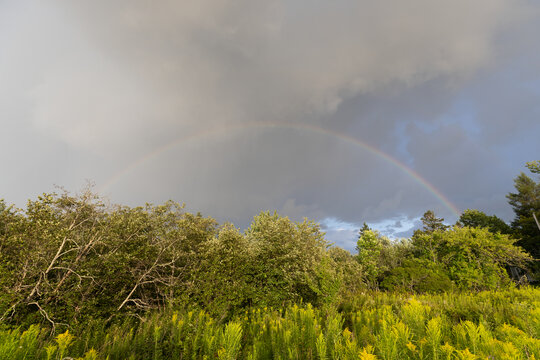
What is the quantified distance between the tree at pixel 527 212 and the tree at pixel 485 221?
4.79 feet

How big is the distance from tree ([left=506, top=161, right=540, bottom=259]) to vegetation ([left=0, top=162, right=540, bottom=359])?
2659 centimetres

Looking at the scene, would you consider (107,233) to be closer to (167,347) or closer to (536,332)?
→ (167,347)

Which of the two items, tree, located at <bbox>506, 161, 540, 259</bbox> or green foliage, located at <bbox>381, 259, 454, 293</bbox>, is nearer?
green foliage, located at <bbox>381, 259, 454, 293</bbox>

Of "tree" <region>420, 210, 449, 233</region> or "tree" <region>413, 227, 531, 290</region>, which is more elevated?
"tree" <region>420, 210, 449, 233</region>

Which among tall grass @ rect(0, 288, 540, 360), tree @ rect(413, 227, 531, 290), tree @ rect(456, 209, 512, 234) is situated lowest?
tall grass @ rect(0, 288, 540, 360)

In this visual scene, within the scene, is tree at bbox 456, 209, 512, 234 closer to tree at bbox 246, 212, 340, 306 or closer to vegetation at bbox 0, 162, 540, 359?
vegetation at bbox 0, 162, 540, 359

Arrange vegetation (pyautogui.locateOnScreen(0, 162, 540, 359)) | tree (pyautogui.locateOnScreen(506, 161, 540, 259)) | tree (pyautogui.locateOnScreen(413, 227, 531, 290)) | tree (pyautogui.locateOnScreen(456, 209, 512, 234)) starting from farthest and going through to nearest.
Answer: tree (pyautogui.locateOnScreen(456, 209, 512, 234)) → tree (pyautogui.locateOnScreen(506, 161, 540, 259)) → tree (pyautogui.locateOnScreen(413, 227, 531, 290)) → vegetation (pyautogui.locateOnScreen(0, 162, 540, 359))

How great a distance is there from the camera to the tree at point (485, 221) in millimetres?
40844

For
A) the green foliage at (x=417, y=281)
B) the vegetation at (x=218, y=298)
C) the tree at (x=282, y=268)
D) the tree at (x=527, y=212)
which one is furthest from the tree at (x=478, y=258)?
the tree at (x=527, y=212)

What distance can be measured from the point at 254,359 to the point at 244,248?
1069 centimetres

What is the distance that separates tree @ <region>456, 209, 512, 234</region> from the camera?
134 ft

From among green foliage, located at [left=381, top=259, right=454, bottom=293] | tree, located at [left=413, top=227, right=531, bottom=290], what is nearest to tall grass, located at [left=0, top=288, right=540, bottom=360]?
green foliage, located at [left=381, top=259, right=454, bottom=293]

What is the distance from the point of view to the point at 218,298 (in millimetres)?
9500

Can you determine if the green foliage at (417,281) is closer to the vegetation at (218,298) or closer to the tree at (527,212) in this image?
the vegetation at (218,298)
